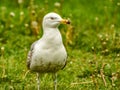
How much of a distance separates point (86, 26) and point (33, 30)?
121 cm

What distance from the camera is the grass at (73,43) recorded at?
743 cm

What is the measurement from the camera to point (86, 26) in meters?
10.5

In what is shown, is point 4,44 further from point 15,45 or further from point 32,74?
point 32,74

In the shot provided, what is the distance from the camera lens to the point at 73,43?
9.57m

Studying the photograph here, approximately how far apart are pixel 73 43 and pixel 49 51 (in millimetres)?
3188

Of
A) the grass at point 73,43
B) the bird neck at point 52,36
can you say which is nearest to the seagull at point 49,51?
the bird neck at point 52,36

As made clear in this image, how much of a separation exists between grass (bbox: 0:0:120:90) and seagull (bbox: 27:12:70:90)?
20.8 inches

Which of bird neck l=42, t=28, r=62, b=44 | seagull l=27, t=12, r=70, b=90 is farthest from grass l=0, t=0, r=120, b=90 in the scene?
bird neck l=42, t=28, r=62, b=44

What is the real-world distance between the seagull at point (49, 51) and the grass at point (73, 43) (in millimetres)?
528

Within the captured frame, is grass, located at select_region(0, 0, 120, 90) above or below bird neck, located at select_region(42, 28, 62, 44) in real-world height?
below

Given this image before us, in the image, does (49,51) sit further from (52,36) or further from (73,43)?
(73,43)

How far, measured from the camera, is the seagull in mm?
6422

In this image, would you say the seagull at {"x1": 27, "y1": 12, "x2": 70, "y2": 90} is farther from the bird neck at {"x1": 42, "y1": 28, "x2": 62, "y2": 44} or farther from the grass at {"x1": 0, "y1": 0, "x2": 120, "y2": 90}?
the grass at {"x1": 0, "y1": 0, "x2": 120, "y2": 90}

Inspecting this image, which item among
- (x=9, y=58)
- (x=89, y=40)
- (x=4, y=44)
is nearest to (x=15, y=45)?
(x=4, y=44)
